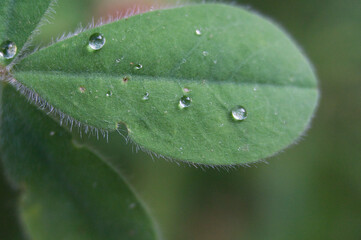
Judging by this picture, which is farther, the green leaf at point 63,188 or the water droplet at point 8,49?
the green leaf at point 63,188

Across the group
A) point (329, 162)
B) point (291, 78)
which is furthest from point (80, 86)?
point (329, 162)

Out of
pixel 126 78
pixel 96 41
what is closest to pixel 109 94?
pixel 126 78

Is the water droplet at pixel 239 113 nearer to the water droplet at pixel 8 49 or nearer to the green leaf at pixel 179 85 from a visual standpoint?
the green leaf at pixel 179 85

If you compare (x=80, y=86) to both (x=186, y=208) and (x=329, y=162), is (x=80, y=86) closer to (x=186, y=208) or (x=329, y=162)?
(x=186, y=208)

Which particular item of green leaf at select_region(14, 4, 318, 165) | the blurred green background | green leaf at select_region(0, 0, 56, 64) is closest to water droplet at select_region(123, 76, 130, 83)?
green leaf at select_region(14, 4, 318, 165)

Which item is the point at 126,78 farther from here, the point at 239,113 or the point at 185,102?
the point at 239,113

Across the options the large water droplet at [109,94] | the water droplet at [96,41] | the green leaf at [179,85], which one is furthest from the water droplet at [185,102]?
the water droplet at [96,41]

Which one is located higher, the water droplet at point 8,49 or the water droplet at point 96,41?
the water droplet at point 96,41

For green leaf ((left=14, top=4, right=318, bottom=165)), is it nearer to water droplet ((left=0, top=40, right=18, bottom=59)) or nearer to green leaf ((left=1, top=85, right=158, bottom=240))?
water droplet ((left=0, top=40, right=18, bottom=59))
